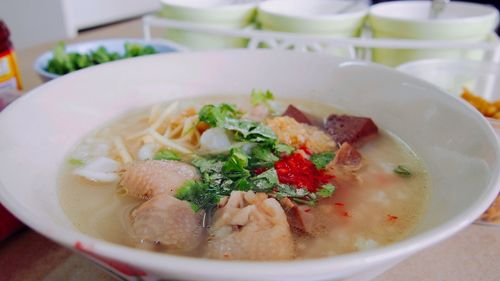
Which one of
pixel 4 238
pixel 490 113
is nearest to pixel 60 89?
pixel 4 238

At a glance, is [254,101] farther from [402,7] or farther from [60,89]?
[402,7]

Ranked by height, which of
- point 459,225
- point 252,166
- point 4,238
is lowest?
point 4,238

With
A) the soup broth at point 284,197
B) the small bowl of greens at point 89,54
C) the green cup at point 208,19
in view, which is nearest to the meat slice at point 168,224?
the soup broth at point 284,197

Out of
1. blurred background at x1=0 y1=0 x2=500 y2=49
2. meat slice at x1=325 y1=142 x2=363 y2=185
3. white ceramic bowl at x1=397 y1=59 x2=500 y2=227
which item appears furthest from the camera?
blurred background at x1=0 y1=0 x2=500 y2=49

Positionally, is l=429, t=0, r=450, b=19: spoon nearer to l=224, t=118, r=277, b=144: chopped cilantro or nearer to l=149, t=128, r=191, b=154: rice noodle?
l=224, t=118, r=277, b=144: chopped cilantro

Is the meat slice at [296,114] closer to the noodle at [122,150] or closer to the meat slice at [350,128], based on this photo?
the meat slice at [350,128]

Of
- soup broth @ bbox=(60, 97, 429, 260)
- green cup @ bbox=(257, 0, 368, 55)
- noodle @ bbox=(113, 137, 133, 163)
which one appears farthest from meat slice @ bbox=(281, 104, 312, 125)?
green cup @ bbox=(257, 0, 368, 55)

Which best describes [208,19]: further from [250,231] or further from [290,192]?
[250,231]
